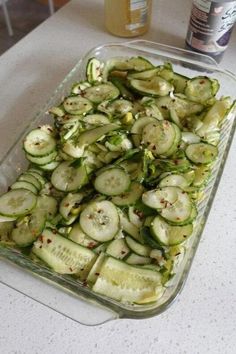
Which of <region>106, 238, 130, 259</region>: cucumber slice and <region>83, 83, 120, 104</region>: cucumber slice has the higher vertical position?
<region>83, 83, 120, 104</region>: cucumber slice

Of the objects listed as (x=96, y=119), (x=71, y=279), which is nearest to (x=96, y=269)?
(x=71, y=279)

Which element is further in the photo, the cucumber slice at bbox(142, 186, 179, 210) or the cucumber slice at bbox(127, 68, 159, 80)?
the cucumber slice at bbox(127, 68, 159, 80)

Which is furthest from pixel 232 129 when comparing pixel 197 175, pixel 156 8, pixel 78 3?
pixel 78 3

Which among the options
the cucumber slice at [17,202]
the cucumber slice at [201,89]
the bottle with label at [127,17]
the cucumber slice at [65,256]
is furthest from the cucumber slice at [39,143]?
the bottle with label at [127,17]

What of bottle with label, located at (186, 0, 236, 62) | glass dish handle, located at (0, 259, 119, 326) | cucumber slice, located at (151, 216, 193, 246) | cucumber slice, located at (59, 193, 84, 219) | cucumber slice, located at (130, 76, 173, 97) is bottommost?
glass dish handle, located at (0, 259, 119, 326)

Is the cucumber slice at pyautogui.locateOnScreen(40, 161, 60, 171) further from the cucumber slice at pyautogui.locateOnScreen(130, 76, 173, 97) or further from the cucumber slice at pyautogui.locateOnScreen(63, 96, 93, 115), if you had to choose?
the cucumber slice at pyautogui.locateOnScreen(130, 76, 173, 97)

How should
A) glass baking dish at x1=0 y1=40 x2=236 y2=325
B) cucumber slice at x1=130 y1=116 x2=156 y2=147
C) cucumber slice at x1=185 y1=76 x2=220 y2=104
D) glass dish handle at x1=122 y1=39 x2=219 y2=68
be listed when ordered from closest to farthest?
glass baking dish at x1=0 y1=40 x2=236 y2=325, cucumber slice at x1=130 y1=116 x2=156 y2=147, cucumber slice at x1=185 y1=76 x2=220 y2=104, glass dish handle at x1=122 y1=39 x2=219 y2=68

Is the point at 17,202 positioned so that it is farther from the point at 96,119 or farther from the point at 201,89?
the point at 201,89

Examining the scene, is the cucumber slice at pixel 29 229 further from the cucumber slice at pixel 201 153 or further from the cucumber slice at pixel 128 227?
the cucumber slice at pixel 201 153

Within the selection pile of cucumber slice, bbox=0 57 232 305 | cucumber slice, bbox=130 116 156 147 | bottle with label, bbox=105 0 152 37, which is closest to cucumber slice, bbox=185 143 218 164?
pile of cucumber slice, bbox=0 57 232 305
